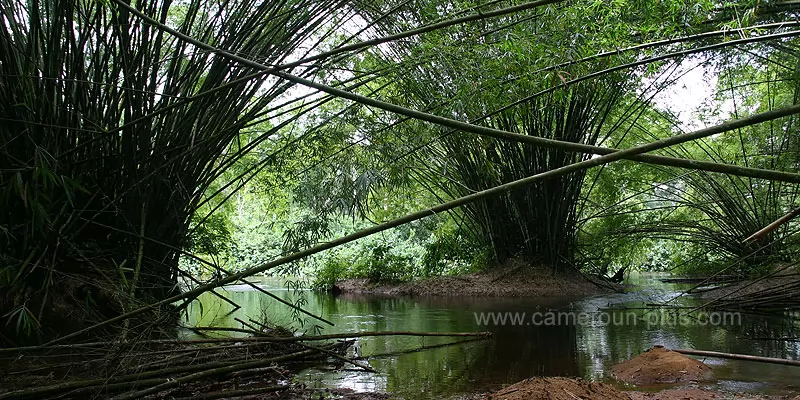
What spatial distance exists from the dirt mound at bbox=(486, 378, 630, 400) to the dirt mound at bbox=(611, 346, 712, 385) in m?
0.50

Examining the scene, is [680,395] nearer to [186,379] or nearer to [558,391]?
[558,391]

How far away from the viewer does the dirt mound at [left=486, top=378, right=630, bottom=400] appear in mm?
1543

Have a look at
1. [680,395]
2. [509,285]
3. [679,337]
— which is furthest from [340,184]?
[680,395]

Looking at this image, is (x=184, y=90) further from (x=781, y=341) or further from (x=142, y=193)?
(x=781, y=341)

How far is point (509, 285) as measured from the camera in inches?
232

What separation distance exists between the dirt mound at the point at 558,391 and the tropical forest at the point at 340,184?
11 millimetres

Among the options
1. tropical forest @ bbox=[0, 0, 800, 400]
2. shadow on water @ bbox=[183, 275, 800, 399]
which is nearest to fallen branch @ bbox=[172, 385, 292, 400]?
tropical forest @ bbox=[0, 0, 800, 400]

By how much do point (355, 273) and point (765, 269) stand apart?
4529 mm

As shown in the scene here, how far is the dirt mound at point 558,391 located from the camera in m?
1.54

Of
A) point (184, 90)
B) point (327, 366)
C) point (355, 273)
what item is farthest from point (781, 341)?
point (355, 273)

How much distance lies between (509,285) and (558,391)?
4.40 metres

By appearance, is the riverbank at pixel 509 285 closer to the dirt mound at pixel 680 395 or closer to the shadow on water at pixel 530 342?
the shadow on water at pixel 530 342

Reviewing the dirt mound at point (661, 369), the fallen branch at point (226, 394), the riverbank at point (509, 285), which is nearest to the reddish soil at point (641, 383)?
the dirt mound at point (661, 369)

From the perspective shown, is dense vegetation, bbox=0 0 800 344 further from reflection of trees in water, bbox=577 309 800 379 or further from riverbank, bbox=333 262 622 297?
riverbank, bbox=333 262 622 297
